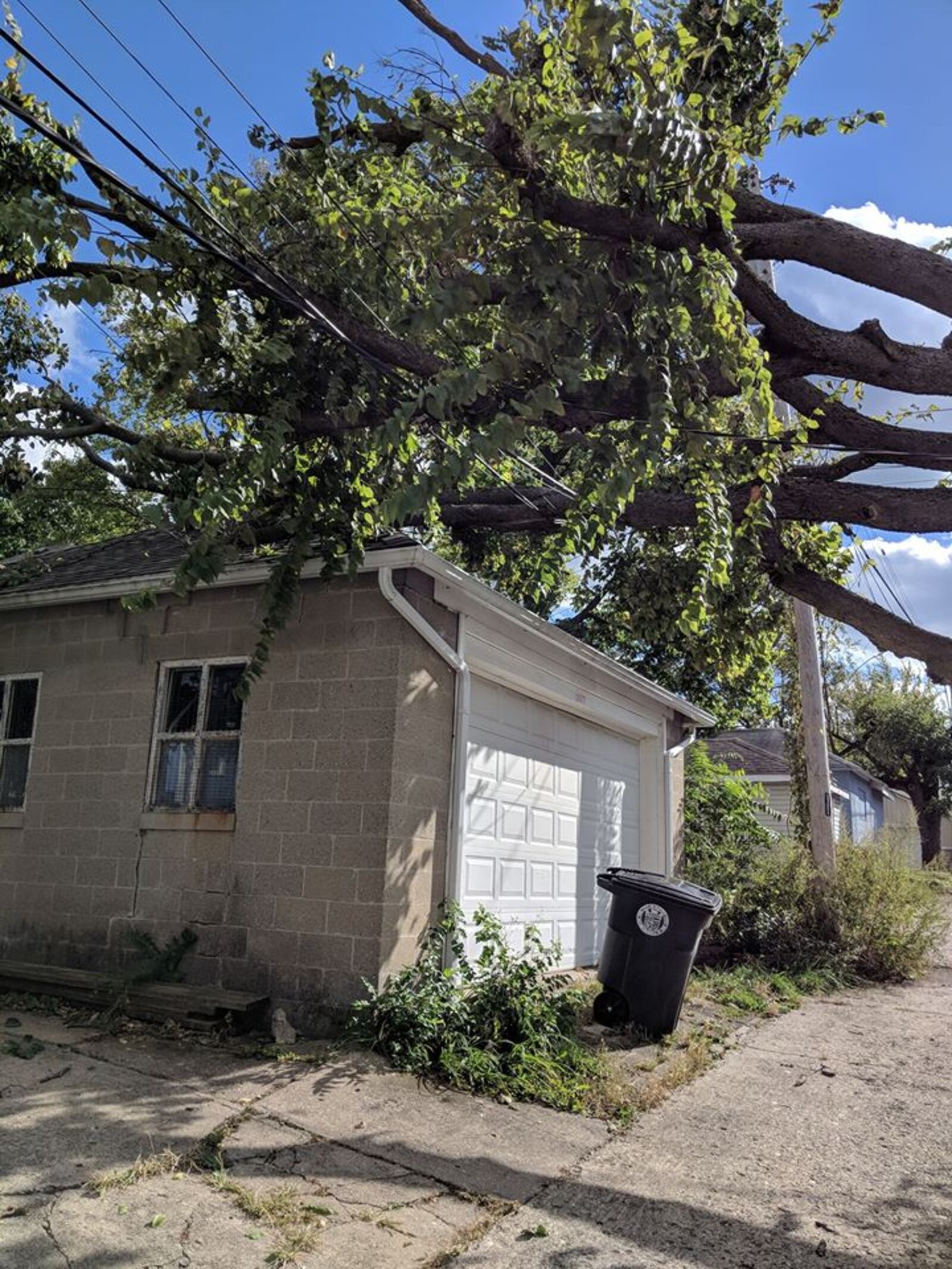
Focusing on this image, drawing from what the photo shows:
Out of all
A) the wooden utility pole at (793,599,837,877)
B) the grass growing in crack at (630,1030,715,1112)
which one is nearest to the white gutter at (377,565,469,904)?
the grass growing in crack at (630,1030,715,1112)

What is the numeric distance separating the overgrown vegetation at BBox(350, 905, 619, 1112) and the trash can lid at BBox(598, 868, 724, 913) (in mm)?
897

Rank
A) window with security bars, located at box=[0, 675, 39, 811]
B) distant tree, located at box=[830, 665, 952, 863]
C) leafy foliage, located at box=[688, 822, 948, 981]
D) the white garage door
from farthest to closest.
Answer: distant tree, located at box=[830, 665, 952, 863] < leafy foliage, located at box=[688, 822, 948, 981] < window with security bars, located at box=[0, 675, 39, 811] < the white garage door

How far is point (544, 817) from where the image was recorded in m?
9.38

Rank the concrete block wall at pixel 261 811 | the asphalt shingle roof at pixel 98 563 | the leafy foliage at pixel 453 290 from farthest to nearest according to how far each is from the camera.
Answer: the asphalt shingle roof at pixel 98 563, the concrete block wall at pixel 261 811, the leafy foliage at pixel 453 290

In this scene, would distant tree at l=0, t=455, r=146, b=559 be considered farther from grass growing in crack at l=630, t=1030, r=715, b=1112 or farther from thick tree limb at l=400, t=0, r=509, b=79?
grass growing in crack at l=630, t=1030, r=715, b=1112

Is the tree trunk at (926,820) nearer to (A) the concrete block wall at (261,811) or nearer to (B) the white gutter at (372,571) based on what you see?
(B) the white gutter at (372,571)

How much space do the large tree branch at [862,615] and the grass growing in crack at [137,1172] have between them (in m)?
6.25

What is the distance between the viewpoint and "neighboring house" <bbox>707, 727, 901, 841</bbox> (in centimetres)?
2388

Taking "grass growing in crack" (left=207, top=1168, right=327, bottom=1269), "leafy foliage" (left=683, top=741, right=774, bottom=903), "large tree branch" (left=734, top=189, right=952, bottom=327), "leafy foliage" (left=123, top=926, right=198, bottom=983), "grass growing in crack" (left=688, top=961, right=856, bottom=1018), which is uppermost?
"large tree branch" (left=734, top=189, right=952, bottom=327)

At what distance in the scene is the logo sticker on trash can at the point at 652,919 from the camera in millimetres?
7602

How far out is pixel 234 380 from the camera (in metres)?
7.65

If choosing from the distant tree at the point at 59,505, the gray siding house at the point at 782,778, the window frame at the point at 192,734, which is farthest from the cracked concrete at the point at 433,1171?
the gray siding house at the point at 782,778

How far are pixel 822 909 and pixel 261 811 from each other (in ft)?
24.9

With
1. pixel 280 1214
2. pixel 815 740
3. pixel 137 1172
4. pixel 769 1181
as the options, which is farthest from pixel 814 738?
pixel 137 1172
